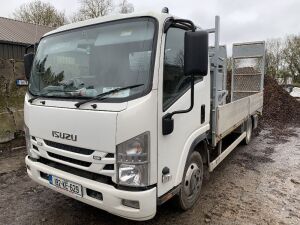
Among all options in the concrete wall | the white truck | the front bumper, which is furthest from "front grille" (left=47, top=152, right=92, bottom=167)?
the concrete wall

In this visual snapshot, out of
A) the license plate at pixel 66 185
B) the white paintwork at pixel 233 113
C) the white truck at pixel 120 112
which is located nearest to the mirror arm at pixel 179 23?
the white truck at pixel 120 112

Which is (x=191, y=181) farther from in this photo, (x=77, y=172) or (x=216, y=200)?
(x=77, y=172)

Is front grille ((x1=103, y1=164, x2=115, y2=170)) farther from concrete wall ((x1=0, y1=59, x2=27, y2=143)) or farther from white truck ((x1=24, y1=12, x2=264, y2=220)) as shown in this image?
concrete wall ((x1=0, y1=59, x2=27, y2=143))

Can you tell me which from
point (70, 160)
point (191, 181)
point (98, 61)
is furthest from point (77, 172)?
point (191, 181)

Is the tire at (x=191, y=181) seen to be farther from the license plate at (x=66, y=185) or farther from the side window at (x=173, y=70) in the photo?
the license plate at (x=66, y=185)

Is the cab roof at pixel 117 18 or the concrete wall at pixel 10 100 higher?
the cab roof at pixel 117 18

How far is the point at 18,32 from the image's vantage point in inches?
720

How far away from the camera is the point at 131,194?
7.78ft

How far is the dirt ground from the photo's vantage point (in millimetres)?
3256

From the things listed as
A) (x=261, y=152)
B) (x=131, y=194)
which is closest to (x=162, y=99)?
(x=131, y=194)

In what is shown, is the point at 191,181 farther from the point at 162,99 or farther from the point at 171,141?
the point at 162,99

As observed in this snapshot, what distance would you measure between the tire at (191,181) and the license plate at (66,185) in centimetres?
110

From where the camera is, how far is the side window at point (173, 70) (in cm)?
262

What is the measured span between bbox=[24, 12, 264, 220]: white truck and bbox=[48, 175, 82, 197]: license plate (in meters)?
0.01
